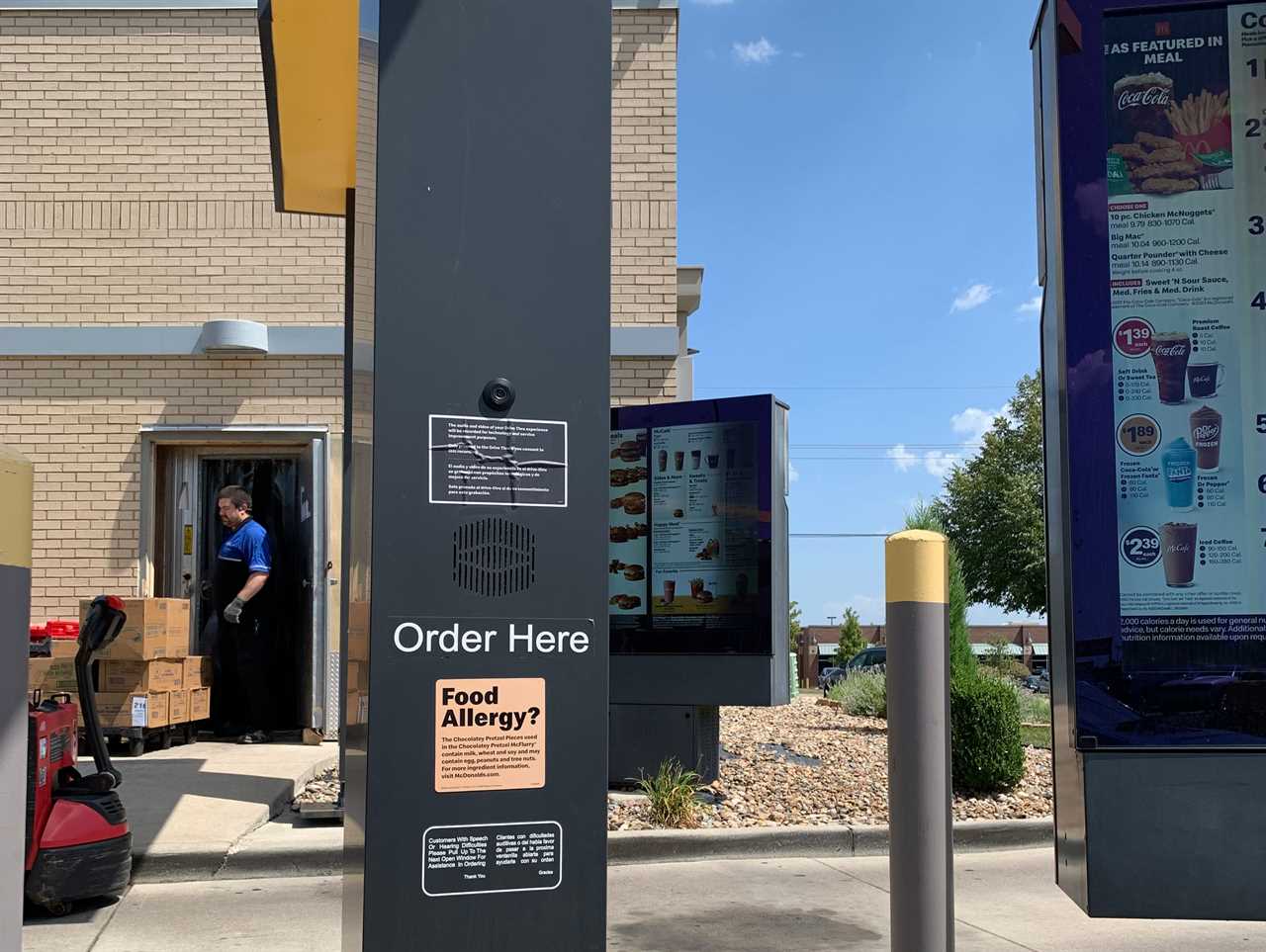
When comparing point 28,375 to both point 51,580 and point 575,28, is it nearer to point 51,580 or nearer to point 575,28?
point 51,580

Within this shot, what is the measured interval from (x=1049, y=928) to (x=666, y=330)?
654 cm

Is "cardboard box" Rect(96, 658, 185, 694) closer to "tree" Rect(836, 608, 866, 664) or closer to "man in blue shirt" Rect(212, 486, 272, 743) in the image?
"man in blue shirt" Rect(212, 486, 272, 743)

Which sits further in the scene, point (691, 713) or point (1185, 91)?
point (691, 713)

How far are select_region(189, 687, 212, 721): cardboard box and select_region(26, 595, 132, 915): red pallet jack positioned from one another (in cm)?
441

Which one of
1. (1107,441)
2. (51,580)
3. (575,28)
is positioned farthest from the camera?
(51,580)

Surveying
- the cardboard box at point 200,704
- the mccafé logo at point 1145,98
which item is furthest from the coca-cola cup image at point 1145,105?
the cardboard box at point 200,704

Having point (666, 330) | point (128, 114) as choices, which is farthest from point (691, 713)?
point (128, 114)

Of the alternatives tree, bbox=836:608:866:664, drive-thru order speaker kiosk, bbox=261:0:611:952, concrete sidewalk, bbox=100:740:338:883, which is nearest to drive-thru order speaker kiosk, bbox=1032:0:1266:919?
drive-thru order speaker kiosk, bbox=261:0:611:952

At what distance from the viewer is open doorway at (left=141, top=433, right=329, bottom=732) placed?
1099cm

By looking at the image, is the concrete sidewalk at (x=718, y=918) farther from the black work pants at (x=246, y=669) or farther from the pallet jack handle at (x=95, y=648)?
the black work pants at (x=246, y=669)

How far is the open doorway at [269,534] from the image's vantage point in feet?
36.1

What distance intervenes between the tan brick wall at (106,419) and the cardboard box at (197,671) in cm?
93

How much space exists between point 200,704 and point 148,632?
1220mm

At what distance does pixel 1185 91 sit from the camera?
12.7ft
